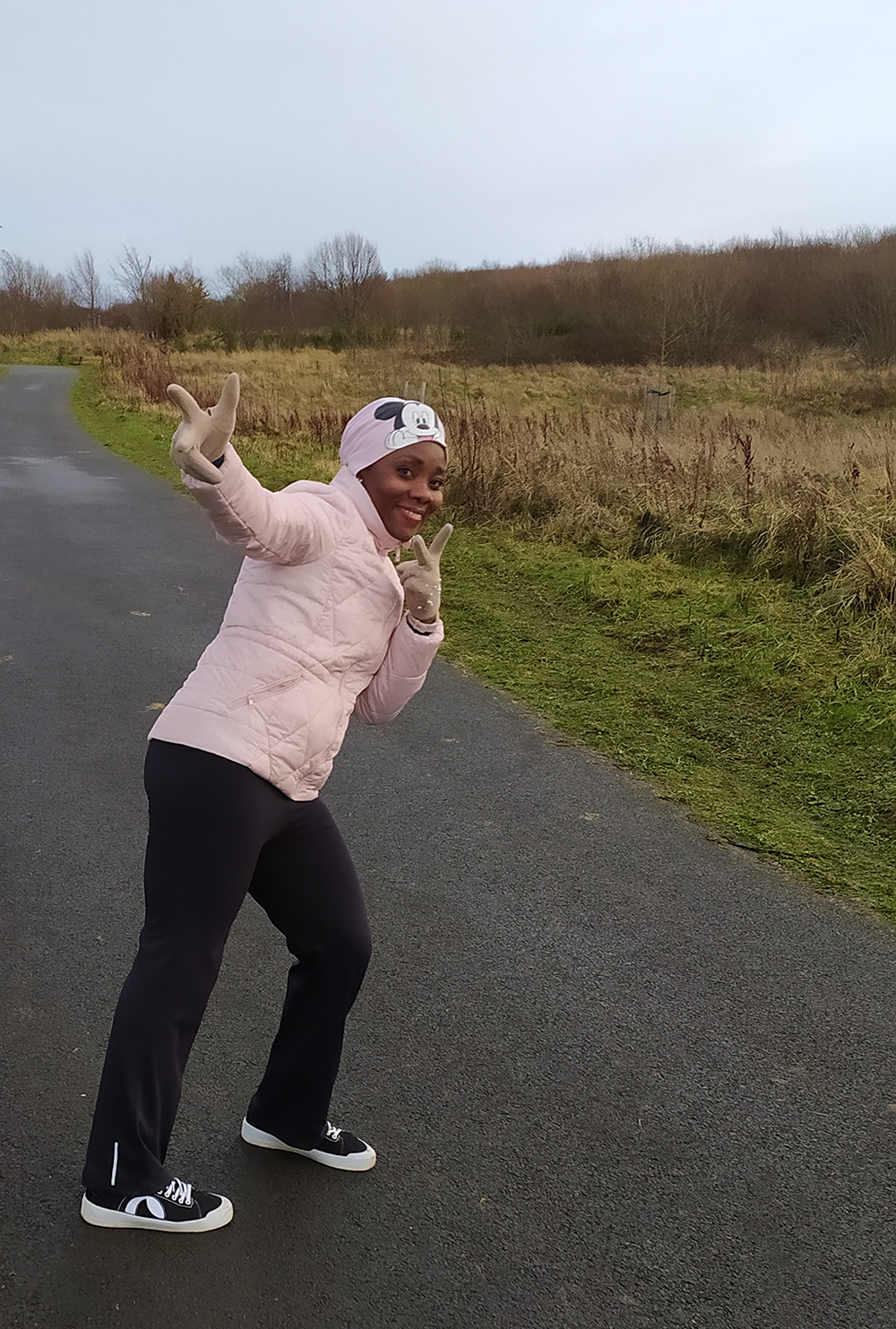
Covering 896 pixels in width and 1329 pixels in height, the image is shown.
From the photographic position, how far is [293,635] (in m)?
2.32

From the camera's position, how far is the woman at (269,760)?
2.21 m

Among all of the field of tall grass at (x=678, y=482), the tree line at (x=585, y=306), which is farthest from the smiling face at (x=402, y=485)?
the tree line at (x=585, y=306)

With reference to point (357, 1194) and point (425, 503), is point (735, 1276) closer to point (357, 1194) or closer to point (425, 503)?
→ point (357, 1194)

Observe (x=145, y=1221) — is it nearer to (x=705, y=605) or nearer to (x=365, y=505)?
(x=365, y=505)

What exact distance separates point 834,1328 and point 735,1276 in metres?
0.21

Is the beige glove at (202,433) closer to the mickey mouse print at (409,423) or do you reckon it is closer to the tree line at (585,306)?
the mickey mouse print at (409,423)

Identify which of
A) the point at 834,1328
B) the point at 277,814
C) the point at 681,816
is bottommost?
the point at 834,1328

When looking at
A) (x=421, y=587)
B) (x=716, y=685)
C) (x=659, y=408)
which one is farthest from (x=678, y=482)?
(x=421, y=587)

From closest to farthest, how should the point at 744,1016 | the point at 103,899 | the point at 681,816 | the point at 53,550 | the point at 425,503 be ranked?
the point at 425,503
the point at 744,1016
the point at 103,899
the point at 681,816
the point at 53,550

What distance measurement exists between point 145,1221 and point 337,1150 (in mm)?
487

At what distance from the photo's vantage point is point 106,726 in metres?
5.93

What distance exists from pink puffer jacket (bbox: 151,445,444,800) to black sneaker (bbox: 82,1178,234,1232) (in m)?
0.91

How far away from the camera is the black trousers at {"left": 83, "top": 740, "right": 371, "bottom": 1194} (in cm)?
221

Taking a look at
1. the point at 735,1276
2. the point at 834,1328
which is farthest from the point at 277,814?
the point at 834,1328
